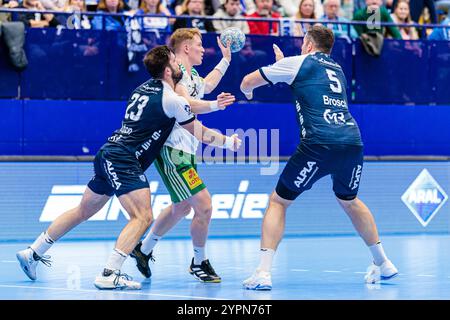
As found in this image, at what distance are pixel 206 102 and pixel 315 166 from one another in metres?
1.17

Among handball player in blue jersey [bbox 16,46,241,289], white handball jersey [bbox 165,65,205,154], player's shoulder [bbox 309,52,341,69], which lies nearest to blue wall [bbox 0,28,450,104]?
white handball jersey [bbox 165,65,205,154]

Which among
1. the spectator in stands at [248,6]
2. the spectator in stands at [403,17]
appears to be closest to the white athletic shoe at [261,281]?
the spectator in stands at [248,6]

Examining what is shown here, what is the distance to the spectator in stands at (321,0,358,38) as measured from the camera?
14.9 m

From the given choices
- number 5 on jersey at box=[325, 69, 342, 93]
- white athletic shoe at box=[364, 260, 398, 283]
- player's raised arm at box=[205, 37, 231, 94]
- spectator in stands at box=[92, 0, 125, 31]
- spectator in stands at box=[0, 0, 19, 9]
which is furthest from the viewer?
spectator in stands at box=[92, 0, 125, 31]

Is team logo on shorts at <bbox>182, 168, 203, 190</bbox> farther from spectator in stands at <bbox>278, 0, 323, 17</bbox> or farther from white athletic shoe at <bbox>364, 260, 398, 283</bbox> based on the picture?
spectator in stands at <bbox>278, 0, 323, 17</bbox>

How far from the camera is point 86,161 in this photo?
1331 centimetres

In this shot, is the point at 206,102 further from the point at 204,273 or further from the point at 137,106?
the point at 204,273

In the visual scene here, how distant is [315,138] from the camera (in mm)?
8945

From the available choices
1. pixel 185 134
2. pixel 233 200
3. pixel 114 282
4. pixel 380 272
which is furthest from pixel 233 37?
pixel 233 200

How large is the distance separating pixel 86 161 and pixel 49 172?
516mm

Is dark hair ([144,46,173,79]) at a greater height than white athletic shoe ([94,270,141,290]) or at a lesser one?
greater

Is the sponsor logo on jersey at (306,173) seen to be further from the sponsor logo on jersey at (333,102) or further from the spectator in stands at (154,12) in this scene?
the spectator in stands at (154,12)
